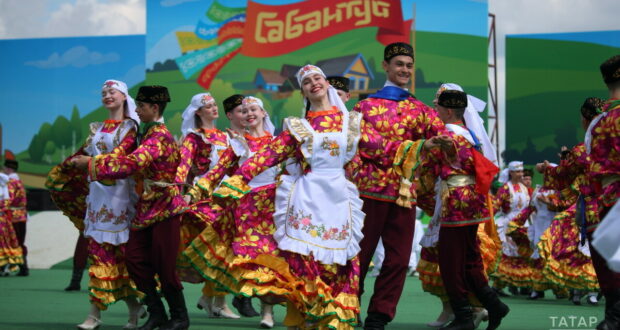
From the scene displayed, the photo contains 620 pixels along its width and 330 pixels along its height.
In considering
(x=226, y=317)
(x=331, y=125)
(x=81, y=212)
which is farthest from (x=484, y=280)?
(x=81, y=212)

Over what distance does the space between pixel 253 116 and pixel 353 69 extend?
15.5 meters

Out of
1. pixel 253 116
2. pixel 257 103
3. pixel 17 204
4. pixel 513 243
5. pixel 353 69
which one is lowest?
pixel 513 243

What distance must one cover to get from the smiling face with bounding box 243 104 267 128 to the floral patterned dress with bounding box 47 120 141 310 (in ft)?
3.87

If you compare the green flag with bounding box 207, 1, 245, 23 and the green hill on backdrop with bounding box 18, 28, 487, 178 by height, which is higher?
the green flag with bounding box 207, 1, 245, 23

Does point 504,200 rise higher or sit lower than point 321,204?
higher

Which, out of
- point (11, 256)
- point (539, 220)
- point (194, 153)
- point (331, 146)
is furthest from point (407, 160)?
point (11, 256)

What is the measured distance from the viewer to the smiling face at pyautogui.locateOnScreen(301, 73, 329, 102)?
528 cm

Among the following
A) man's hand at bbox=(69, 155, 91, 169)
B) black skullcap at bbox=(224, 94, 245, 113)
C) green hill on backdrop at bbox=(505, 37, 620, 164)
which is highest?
green hill on backdrop at bbox=(505, 37, 620, 164)

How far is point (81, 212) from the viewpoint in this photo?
6.97m

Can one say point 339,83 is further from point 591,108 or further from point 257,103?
→ point 591,108

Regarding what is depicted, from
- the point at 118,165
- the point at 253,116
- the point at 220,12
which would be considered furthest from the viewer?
the point at 220,12

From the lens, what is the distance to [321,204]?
4.98m

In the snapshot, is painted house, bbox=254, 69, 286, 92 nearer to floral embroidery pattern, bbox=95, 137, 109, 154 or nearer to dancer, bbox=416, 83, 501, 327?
dancer, bbox=416, 83, 501, 327

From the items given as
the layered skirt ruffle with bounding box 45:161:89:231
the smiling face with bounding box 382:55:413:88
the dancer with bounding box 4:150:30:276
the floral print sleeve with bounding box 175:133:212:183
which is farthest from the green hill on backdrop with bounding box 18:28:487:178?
the smiling face with bounding box 382:55:413:88
